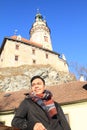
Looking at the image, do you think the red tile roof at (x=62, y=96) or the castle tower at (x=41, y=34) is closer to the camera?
the red tile roof at (x=62, y=96)

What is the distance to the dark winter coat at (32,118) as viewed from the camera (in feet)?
11.7

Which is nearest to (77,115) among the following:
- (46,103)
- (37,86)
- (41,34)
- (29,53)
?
(37,86)

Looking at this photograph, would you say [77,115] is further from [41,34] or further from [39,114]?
[41,34]

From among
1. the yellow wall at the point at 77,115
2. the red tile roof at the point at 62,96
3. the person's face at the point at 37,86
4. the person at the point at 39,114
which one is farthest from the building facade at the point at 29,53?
the person at the point at 39,114

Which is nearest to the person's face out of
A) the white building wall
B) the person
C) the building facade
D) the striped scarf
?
the person

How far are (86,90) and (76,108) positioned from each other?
269cm

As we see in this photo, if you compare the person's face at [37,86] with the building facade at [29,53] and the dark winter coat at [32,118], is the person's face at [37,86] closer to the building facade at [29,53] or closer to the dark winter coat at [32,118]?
the dark winter coat at [32,118]

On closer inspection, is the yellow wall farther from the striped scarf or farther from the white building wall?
the striped scarf

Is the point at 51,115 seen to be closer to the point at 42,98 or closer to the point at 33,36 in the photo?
the point at 42,98

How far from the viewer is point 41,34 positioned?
226 feet

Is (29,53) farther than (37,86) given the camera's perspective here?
Yes

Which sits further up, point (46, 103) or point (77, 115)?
point (46, 103)

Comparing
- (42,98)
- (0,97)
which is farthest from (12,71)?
(42,98)

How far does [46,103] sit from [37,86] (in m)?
0.44
